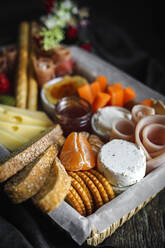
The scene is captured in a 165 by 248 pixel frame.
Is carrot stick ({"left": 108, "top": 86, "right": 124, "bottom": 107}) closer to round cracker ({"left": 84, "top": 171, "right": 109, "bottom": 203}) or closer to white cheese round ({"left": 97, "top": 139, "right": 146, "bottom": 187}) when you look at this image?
white cheese round ({"left": 97, "top": 139, "right": 146, "bottom": 187})

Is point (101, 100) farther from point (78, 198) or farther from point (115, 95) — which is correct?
point (78, 198)

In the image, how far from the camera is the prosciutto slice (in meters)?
2.05

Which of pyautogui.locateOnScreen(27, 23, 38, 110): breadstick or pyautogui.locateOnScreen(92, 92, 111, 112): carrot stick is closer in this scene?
pyautogui.locateOnScreen(92, 92, 111, 112): carrot stick

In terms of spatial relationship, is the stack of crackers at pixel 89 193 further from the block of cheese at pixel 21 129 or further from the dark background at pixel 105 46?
the block of cheese at pixel 21 129

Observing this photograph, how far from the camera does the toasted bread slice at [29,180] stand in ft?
5.74

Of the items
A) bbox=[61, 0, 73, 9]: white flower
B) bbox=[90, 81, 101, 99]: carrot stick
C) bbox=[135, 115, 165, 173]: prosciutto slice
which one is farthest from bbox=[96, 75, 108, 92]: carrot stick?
bbox=[61, 0, 73, 9]: white flower

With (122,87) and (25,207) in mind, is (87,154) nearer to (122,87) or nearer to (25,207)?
(25,207)

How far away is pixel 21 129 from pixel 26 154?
1.42 ft

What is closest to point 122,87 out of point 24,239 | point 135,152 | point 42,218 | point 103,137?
point 103,137

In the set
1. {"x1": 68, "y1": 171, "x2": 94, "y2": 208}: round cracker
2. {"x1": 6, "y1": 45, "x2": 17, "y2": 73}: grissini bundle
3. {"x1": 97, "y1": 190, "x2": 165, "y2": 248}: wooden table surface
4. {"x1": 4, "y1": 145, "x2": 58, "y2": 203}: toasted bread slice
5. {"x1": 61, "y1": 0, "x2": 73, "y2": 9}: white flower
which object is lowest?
{"x1": 97, "y1": 190, "x2": 165, "y2": 248}: wooden table surface

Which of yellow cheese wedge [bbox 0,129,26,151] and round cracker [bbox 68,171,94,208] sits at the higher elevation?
yellow cheese wedge [bbox 0,129,26,151]

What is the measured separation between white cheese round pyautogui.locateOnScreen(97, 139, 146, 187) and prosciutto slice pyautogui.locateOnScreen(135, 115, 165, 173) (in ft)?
0.30

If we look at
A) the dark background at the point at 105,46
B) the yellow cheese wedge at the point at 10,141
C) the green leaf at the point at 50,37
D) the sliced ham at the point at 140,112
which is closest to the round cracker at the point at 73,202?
the dark background at the point at 105,46

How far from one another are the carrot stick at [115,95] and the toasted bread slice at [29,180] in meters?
0.95
